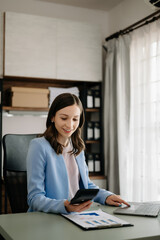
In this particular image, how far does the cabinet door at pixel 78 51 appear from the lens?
155 inches

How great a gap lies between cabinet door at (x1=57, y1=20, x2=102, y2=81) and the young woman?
2.08 meters

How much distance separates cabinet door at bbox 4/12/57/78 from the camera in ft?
12.1

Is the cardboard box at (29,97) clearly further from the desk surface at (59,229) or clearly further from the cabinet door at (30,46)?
the desk surface at (59,229)

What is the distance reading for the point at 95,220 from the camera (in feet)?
4.88

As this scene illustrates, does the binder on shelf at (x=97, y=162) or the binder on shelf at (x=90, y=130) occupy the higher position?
the binder on shelf at (x=90, y=130)

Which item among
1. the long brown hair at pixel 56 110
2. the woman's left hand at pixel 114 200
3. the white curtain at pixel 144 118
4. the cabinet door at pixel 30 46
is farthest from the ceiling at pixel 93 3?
the woman's left hand at pixel 114 200

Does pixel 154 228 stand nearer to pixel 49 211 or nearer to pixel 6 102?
pixel 49 211

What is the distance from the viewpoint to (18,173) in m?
2.20

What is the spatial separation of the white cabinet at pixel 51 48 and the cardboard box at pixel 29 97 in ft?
0.54

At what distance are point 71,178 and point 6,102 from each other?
229cm

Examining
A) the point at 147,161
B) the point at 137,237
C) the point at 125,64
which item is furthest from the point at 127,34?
the point at 137,237

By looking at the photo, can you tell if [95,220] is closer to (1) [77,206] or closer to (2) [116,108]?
(1) [77,206]

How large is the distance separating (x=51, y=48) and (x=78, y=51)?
330mm

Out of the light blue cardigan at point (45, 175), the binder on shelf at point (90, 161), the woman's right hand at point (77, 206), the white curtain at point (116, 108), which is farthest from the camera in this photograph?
the binder on shelf at point (90, 161)
